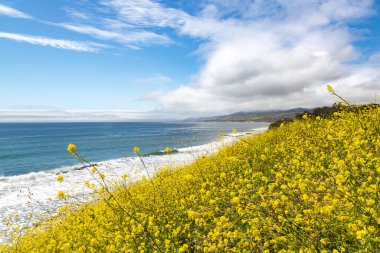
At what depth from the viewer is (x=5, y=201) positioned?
697 inches

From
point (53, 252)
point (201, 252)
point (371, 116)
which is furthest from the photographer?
point (371, 116)

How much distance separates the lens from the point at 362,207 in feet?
8.99

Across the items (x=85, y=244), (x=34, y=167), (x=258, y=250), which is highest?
(x=258, y=250)

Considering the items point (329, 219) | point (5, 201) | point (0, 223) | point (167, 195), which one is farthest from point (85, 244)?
point (5, 201)

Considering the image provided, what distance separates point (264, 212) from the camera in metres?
3.01

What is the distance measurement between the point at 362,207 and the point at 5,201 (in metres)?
20.3

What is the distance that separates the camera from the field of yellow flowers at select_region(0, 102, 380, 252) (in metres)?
2.82

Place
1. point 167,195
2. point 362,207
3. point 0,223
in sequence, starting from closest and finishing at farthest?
point 362,207 → point 167,195 → point 0,223

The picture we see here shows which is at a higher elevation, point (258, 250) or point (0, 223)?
point (258, 250)

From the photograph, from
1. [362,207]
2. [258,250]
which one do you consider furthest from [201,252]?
[362,207]

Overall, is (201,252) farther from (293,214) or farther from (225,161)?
(225,161)

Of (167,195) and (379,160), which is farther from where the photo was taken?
(167,195)

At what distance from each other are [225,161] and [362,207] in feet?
18.7

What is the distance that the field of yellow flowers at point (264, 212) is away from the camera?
2.82 meters
